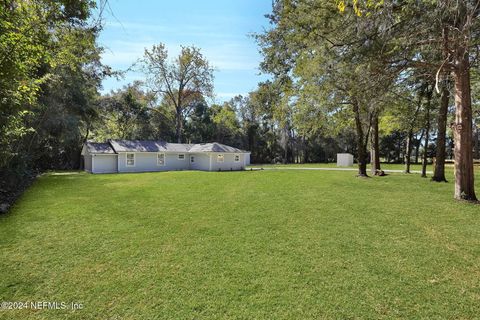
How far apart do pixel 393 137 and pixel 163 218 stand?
38.0m

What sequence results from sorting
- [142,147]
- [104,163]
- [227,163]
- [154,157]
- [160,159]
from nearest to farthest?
[104,163]
[142,147]
[154,157]
[160,159]
[227,163]

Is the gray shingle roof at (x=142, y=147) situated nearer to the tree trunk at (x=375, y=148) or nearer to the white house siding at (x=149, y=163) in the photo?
the white house siding at (x=149, y=163)

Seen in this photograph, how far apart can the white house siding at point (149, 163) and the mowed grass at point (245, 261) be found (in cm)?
1588

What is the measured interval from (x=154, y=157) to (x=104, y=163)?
12.7 ft

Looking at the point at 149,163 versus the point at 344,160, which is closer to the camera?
the point at 149,163

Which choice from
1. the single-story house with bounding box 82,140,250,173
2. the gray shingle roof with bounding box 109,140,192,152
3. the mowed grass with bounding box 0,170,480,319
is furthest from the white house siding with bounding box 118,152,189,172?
the mowed grass with bounding box 0,170,480,319

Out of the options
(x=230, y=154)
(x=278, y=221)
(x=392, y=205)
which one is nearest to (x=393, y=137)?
(x=230, y=154)

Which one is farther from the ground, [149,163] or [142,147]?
[142,147]

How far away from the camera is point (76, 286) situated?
136 inches

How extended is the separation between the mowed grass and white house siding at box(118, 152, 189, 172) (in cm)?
1588

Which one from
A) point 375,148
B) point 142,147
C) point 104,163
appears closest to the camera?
point 375,148

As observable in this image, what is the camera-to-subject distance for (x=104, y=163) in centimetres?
2286

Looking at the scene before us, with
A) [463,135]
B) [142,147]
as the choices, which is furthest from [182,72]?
[463,135]

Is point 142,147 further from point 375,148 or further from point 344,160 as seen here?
point 344,160
